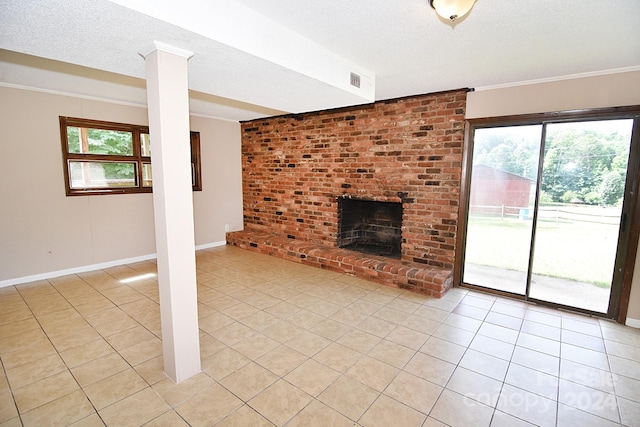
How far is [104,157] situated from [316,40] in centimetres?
375

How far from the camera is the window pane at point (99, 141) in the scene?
408 cm

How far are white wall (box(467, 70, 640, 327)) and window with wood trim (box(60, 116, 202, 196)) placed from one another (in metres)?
4.35

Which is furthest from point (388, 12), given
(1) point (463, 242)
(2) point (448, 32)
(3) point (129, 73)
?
(1) point (463, 242)

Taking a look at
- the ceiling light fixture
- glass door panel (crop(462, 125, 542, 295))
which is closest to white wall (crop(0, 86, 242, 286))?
the ceiling light fixture

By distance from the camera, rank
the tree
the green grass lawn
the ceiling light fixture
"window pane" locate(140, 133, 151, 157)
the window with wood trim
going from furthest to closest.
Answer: "window pane" locate(140, 133, 151, 157), the window with wood trim, the green grass lawn, the tree, the ceiling light fixture

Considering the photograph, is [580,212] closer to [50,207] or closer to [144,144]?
[144,144]

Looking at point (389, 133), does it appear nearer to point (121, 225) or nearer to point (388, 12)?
point (388, 12)

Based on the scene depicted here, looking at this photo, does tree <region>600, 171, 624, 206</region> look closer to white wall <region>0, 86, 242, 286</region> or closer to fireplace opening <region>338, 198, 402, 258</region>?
fireplace opening <region>338, 198, 402, 258</region>

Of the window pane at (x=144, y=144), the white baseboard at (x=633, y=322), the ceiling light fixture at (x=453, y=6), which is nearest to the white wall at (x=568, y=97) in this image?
the white baseboard at (x=633, y=322)

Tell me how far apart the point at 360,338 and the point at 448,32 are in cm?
252

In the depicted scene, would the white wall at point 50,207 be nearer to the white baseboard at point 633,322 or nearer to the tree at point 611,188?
the tree at point 611,188

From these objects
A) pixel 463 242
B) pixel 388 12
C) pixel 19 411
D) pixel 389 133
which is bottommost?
pixel 19 411

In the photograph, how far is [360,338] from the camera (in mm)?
2623

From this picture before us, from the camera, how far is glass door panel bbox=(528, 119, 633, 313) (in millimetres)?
2947
